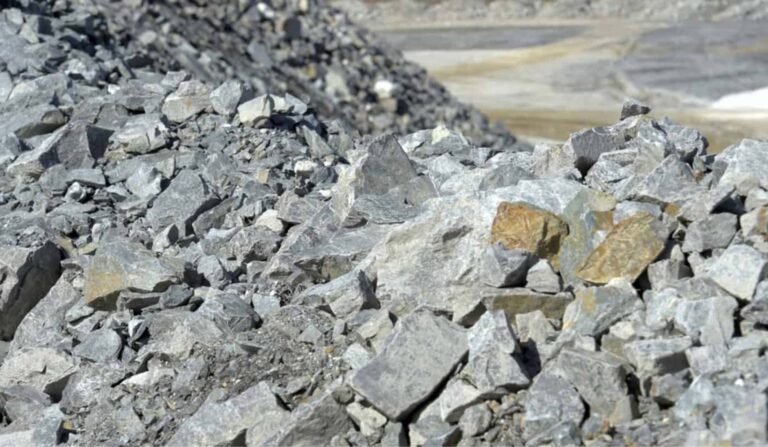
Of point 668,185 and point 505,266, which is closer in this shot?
point 505,266

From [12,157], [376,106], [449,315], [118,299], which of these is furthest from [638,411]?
[376,106]

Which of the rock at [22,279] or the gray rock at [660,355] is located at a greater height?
the gray rock at [660,355]

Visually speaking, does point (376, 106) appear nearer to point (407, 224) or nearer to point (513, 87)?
point (407, 224)

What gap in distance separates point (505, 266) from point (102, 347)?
2.40 meters

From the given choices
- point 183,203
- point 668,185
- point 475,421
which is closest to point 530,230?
point 668,185

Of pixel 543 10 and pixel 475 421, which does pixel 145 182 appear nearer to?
pixel 475 421

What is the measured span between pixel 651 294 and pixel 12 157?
18.0 feet

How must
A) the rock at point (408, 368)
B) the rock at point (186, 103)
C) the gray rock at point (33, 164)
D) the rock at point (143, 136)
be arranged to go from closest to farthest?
the rock at point (408, 368) → the gray rock at point (33, 164) → the rock at point (143, 136) → the rock at point (186, 103)

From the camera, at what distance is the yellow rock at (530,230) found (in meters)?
5.11

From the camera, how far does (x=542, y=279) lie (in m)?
4.95

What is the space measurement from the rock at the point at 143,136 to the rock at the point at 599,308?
4364 mm

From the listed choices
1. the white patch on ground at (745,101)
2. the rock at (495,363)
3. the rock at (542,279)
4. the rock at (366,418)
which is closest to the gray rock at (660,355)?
the rock at (495,363)

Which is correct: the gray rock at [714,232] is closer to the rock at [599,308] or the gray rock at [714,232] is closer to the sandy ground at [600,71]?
the rock at [599,308]

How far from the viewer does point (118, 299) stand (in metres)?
6.00
